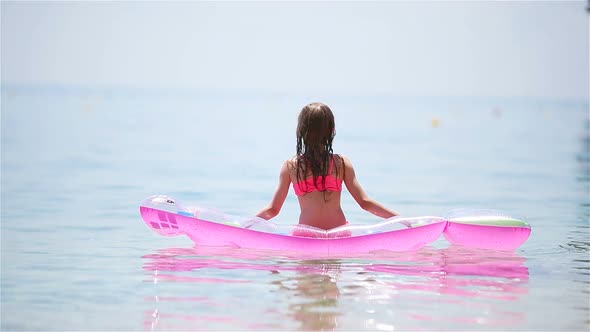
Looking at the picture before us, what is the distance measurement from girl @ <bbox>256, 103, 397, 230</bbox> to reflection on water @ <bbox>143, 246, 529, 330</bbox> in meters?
0.28

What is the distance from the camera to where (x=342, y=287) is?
4.75 m

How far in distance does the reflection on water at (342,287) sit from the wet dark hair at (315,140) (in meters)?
0.55

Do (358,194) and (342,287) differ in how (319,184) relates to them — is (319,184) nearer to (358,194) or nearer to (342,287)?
(358,194)

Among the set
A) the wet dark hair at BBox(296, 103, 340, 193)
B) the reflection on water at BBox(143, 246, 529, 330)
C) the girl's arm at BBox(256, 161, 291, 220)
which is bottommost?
the reflection on water at BBox(143, 246, 529, 330)

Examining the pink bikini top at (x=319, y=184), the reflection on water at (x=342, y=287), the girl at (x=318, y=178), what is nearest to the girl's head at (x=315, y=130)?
the girl at (x=318, y=178)

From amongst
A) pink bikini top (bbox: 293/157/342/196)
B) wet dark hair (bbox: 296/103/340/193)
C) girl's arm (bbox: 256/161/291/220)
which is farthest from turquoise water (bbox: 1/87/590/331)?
wet dark hair (bbox: 296/103/340/193)

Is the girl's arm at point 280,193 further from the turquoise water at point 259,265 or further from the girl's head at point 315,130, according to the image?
the turquoise water at point 259,265

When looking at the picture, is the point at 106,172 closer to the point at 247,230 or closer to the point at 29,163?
the point at 29,163

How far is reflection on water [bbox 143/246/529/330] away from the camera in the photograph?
4137 mm

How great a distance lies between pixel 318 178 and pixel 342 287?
93 centimetres

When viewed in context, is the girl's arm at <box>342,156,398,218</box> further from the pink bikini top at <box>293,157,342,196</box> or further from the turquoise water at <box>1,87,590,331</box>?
the turquoise water at <box>1,87,590,331</box>

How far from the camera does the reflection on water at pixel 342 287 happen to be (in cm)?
414

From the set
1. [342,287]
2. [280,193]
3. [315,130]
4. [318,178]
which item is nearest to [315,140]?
[315,130]

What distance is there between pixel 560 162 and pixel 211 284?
10.7 metres
